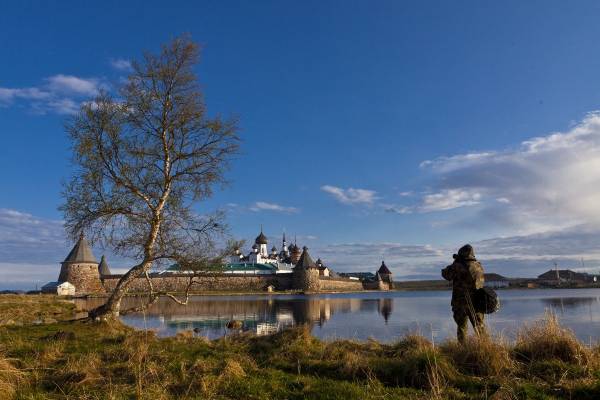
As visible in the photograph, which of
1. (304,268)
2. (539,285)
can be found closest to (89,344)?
(304,268)

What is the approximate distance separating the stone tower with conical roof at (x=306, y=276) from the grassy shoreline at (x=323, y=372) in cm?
9061

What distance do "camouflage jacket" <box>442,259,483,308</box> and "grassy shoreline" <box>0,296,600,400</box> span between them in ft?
3.47

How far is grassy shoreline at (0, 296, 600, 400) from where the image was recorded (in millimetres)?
5492

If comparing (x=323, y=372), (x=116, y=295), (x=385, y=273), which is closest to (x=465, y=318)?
(x=323, y=372)

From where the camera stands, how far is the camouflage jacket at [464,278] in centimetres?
841

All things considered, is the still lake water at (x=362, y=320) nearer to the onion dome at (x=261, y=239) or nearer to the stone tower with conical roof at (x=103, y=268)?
the stone tower with conical roof at (x=103, y=268)

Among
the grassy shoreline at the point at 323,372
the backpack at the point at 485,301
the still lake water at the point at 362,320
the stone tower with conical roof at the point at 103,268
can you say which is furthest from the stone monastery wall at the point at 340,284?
the grassy shoreline at the point at 323,372

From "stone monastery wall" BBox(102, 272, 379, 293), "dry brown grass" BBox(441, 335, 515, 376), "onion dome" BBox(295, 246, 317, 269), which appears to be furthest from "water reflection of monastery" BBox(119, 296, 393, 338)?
"onion dome" BBox(295, 246, 317, 269)

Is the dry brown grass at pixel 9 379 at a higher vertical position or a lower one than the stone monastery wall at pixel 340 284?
higher

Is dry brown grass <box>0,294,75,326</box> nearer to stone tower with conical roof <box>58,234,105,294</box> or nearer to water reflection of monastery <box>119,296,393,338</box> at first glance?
water reflection of monastery <box>119,296,393,338</box>

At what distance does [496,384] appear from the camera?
18.6ft

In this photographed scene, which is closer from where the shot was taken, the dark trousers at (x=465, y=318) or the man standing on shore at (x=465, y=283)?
the dark trousers at (x=465, y=318)

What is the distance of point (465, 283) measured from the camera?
28.2 ft

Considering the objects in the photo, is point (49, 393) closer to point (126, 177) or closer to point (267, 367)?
point (267, 367)
